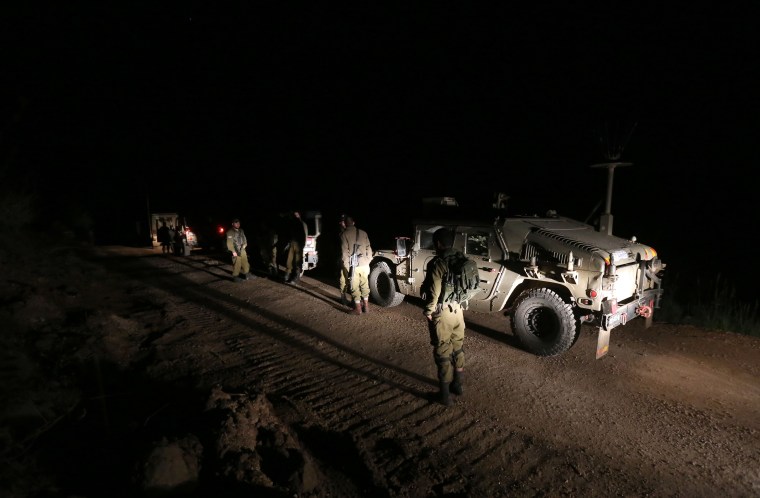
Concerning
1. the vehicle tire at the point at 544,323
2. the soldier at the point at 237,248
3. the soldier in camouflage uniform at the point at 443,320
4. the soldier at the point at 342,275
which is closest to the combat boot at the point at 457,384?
the soldier in camouflage uniform at the point at 443,320

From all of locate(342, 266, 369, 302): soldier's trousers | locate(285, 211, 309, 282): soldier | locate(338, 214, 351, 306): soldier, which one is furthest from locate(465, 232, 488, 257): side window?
locate(285, 211, 309, 282): soldier

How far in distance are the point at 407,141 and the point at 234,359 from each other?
27398 mm

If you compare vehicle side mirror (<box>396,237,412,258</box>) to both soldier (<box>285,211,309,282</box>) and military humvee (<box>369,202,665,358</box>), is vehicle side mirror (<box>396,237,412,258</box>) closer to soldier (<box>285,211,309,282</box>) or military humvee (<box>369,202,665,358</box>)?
military humvee (<box>369,202,665,358</box>)

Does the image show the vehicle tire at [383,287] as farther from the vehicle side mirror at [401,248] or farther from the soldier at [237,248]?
the soldier at [237,248]

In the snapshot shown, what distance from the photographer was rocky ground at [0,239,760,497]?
2896 millimetres

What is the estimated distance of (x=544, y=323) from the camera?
559 centimetres

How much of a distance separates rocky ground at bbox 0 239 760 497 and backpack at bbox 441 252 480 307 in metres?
1.12

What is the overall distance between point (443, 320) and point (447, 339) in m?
0.21

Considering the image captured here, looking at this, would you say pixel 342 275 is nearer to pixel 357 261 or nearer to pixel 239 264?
pixel 357 261

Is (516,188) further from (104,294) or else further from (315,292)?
(104,294)

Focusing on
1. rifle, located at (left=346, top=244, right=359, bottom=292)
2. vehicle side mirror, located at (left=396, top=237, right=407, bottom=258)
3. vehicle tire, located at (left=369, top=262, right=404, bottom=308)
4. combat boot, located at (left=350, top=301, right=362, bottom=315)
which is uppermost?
vehicle side mirror, located at (left=396, top=237, right=407, bottom=258)

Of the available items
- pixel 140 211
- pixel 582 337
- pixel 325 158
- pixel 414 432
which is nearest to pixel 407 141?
pixel 325 158

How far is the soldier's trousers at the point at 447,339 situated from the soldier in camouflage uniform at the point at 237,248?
719 cm

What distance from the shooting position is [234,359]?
207 inches
